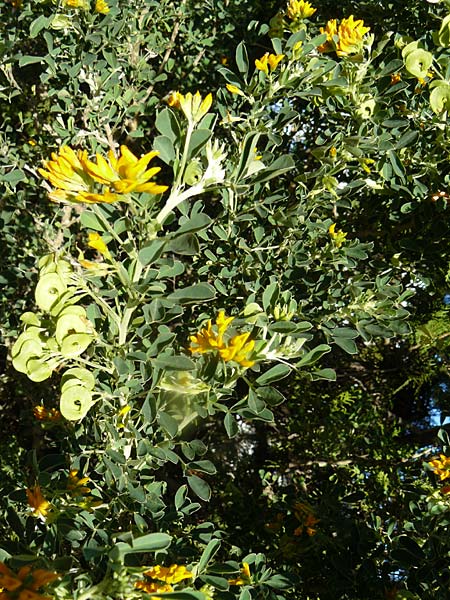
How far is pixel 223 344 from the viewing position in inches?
31.2

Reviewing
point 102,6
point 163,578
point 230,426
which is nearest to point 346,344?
point 230,426

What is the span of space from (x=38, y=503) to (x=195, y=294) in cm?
37

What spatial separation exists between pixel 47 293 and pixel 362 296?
62 cm

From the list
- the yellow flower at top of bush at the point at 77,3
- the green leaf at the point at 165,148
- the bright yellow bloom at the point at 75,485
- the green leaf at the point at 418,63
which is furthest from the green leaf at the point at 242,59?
the bright yellow bloom at the point at 75,485

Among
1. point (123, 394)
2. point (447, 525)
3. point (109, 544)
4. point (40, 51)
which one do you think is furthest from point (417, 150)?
point (40, 51)

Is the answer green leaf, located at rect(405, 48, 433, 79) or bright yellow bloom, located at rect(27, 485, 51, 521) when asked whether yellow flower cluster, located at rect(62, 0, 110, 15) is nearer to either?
green leaf, located at rect(405, 48, 433, 79)

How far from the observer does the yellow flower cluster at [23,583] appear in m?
0.65

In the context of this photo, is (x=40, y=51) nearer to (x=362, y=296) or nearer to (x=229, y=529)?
(x=362, y=296)

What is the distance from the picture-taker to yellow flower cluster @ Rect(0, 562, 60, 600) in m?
0.65

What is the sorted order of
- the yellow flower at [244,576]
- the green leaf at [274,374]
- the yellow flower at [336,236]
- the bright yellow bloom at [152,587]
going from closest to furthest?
the bright yellow bloom at [152,587] → the green leaf at [274,374] → the yellow flower at [244,576] → the yellow flower at [336,236]

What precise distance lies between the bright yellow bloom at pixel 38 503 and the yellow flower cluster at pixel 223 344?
30 centimetres

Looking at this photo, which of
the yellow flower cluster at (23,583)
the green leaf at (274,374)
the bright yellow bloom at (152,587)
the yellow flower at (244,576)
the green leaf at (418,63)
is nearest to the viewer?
the yellow flower cluster at (23,583)

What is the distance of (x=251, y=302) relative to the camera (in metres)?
1.03

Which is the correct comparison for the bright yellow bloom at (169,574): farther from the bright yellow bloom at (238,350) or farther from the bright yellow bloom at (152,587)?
the bright yellow bloom at (238,350)
